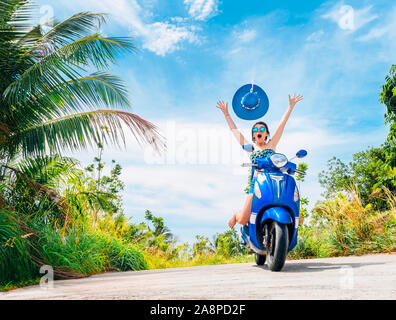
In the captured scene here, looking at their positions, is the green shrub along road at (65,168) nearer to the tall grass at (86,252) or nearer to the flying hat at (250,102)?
the tall grass at (86,252)

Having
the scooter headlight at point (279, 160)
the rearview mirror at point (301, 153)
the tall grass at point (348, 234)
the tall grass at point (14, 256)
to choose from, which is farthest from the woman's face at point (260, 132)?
the tall grass at point (14, 256)

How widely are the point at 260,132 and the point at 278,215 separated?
5.19 feet

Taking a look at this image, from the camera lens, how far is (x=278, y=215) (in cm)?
374

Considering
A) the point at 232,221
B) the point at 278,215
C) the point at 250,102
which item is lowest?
the point at 232,221

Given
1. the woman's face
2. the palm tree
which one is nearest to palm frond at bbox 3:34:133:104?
the palm tree

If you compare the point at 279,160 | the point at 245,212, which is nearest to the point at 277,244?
the point at 245,212

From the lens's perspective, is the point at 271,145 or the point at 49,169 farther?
the point at 49,169

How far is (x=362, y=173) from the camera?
70.4 ft

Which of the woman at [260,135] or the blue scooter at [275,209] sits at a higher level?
the woman at [260,135]

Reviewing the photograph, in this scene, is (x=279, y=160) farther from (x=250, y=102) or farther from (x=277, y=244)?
(x=250, y=102)

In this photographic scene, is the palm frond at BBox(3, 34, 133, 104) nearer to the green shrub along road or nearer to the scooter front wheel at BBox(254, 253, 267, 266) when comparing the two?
the green shrub along road

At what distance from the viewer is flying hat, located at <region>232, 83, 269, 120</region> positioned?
5047 millimetres

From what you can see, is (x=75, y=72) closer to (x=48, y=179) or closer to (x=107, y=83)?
(x=107, y=83)

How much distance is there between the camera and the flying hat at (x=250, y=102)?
5.05 meters
